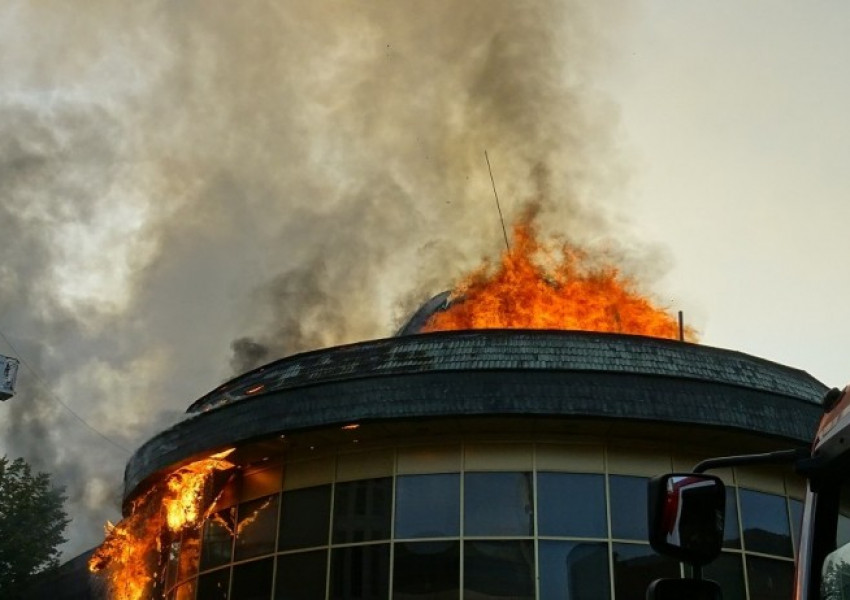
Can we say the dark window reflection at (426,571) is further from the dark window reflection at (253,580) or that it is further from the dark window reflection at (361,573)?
the dark window reflection at (253,580)

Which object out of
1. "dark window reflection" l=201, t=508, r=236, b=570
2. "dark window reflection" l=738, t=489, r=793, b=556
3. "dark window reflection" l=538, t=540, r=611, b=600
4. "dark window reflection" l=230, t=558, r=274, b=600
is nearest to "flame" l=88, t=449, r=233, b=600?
"dark window reflection" l=201, t=508, r=236, b=570

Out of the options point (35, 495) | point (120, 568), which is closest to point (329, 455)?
point (120, 568)

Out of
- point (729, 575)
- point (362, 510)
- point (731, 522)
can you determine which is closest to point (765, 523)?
point (731, 522)

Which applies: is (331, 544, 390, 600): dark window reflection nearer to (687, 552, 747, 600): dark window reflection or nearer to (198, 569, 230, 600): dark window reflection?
(198, 569, 230, 600): dark window reflection

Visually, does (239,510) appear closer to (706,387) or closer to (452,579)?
(452,579)

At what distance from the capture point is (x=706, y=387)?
49.2 feet

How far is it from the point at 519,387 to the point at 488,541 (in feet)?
7.55

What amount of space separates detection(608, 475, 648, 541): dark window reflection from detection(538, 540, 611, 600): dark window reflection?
0.38 m

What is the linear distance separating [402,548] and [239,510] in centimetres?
352

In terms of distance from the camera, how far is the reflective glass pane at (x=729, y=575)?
14461 mm

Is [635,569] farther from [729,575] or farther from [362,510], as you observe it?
[362,510]

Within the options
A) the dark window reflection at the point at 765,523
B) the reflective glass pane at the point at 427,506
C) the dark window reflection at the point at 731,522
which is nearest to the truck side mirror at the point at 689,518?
the reflective glass pane at the point at 427,506

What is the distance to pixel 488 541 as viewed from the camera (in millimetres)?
14258

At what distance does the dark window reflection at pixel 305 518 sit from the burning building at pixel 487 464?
1.0 inches
